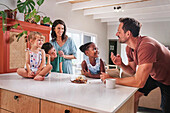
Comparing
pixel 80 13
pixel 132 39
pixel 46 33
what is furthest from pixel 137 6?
pixel 132 39

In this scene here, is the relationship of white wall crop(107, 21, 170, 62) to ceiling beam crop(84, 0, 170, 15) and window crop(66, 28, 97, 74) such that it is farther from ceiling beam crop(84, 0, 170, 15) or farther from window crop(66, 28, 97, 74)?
window crop(66, 28, 97, 74)

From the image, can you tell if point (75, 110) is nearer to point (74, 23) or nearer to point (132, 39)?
point (132, 39)

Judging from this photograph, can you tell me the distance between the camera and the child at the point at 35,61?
1629mm

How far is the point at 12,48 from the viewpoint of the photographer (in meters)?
2.16

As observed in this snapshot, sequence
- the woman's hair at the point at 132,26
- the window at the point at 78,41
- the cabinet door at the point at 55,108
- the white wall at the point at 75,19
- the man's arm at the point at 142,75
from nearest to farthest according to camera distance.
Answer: the cabinet door at the point at 55,108 → the man's arm at the point at 142,75 → the woman's hair at the point at 132,26 → the white wall at the point at 75,19 → the window at the point at 78,41

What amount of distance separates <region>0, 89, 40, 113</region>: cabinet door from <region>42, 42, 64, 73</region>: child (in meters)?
0.71

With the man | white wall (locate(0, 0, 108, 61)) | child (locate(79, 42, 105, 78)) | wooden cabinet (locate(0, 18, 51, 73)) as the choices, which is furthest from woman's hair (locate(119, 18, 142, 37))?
white wall (locate(0, 0, 108, 61))

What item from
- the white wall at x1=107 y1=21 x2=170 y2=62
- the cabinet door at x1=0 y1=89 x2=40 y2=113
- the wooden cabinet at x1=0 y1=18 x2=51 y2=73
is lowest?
the cabinet door at x1=0 y1=89 x2=40 y2=113

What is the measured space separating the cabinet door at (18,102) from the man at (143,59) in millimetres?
712

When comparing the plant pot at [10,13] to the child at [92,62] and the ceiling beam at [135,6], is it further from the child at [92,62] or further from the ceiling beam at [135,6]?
the ceiling beam at [135,6]

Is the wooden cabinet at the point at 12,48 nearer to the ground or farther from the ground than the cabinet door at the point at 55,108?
farther from the ground

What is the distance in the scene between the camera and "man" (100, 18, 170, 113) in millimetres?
1285

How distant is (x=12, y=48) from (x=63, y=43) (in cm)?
Result: 76

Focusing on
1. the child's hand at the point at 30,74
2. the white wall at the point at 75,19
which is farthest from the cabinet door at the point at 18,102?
the white wall at the point at 75,19
